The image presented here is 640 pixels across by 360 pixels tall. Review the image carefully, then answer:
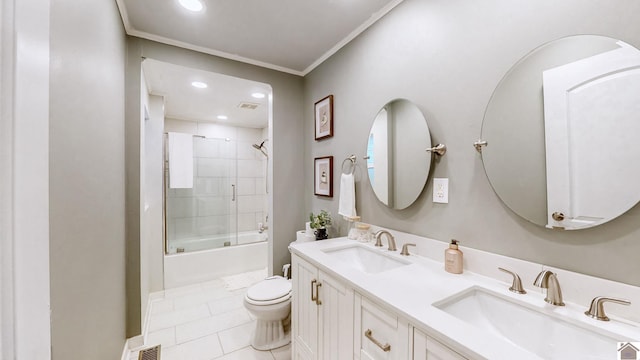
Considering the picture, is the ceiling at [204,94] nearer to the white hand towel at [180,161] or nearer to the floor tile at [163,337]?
the white hand towel at [180,161]

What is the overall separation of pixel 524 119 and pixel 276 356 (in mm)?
2188

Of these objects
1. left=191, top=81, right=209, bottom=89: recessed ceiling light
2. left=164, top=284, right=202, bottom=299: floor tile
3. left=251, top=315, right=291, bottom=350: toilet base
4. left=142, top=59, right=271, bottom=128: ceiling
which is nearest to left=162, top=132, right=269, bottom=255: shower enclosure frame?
left=142, top=59, right=271, bottom=128: ceiling

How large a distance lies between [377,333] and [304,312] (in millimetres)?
664

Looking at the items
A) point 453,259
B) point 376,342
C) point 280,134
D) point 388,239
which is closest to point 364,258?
point 388,239

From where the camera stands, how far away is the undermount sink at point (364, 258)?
5.09 ft

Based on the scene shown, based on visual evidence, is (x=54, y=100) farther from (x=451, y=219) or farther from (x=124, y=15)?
(x=451, y=219)

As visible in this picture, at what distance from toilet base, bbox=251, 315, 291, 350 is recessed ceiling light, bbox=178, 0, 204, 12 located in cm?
236

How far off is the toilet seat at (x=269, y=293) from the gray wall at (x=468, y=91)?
3.04 ft

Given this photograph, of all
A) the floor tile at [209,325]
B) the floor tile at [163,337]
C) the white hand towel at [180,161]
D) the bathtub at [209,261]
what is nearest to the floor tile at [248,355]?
the floor tile at [209,325]

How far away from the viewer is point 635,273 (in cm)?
81

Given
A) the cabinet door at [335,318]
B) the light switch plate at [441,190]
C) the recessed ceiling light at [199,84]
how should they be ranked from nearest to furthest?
1. the cabinet door at [335,318]
2. the light switch plate at [441,190]
3. the recessed ceiling light at [199,84]

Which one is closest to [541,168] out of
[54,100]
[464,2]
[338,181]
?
[464,2]

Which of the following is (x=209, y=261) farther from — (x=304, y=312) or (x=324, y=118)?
(x=324, y=118)

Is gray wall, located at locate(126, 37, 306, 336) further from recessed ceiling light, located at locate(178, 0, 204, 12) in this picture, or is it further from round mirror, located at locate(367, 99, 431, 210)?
round mirror, located at locate(367, 99, 431, 210)
